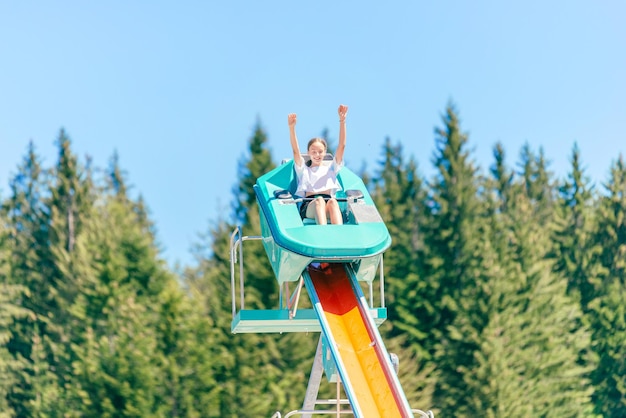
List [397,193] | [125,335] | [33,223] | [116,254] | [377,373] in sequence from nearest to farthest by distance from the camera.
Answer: [377,373] < [125,335] < [116,254] < [397,193] < [33,223]

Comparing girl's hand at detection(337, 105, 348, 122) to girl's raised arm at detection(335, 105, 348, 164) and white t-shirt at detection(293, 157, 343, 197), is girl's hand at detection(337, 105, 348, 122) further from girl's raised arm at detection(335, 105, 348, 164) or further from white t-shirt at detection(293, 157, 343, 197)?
white t-shirt at detection(293, 157, 343, 197)

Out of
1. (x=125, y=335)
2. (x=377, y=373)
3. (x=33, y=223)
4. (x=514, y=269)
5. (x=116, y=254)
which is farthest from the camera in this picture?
(x=33, y=223)

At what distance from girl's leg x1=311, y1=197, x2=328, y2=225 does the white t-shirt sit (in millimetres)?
490

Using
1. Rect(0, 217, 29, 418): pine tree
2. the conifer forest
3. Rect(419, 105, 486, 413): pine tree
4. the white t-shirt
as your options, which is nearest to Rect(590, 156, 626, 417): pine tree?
the conifer forest

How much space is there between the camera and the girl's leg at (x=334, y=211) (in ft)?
Result: 42.7

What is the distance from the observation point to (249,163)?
4928 cm

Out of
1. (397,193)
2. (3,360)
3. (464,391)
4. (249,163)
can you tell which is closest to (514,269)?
(464,391)

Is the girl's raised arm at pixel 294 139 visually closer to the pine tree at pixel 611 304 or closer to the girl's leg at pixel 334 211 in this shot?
the girl's leg at pixel 334 211

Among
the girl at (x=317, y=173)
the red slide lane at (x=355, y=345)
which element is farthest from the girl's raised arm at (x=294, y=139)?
the red slide lane at (x=355, y=345)

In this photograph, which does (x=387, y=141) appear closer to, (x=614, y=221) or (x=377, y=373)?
(x=614, y=221)

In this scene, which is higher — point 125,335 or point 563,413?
point 125,335

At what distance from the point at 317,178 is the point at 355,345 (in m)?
2.52

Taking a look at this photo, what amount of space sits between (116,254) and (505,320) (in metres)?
15.8

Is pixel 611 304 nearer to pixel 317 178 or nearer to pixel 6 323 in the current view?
pixel 6 323
